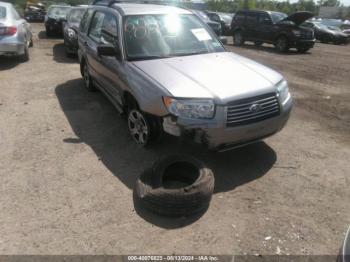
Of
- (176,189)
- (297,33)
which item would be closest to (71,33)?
(176,189)

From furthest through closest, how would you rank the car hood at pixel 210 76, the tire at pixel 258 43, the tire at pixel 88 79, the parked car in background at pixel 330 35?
the parked car in background at pixel 330 35 < the tire at pixel 258 43 < the tire at pixel 88 79 < the car hood at pixel 210 76

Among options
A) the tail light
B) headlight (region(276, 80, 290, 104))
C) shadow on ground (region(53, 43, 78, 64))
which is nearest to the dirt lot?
headlight (region(276, 80, 290, 104))

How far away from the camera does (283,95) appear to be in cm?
461

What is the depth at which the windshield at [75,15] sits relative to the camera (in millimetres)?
11909

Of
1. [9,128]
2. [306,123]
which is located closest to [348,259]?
[306,123]

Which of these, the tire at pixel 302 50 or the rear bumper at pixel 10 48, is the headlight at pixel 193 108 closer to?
the rear bumper at pixel 10 48

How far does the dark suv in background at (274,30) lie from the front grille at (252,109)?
40.6 feet

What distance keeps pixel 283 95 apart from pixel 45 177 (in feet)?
10.3

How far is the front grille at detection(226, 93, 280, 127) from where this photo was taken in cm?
404

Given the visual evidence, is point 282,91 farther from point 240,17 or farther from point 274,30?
point 240,17

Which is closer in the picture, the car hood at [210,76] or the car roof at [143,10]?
the car hood at [210,76]

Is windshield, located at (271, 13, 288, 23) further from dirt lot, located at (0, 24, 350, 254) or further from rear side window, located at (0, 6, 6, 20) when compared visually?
rear side window, located at (0, 6, 6, 20)

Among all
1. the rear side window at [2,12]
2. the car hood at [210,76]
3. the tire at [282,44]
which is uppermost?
the rear side window at [2,12]

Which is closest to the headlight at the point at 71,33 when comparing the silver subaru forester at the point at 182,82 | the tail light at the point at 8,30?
the tail light at the point at 8,30
